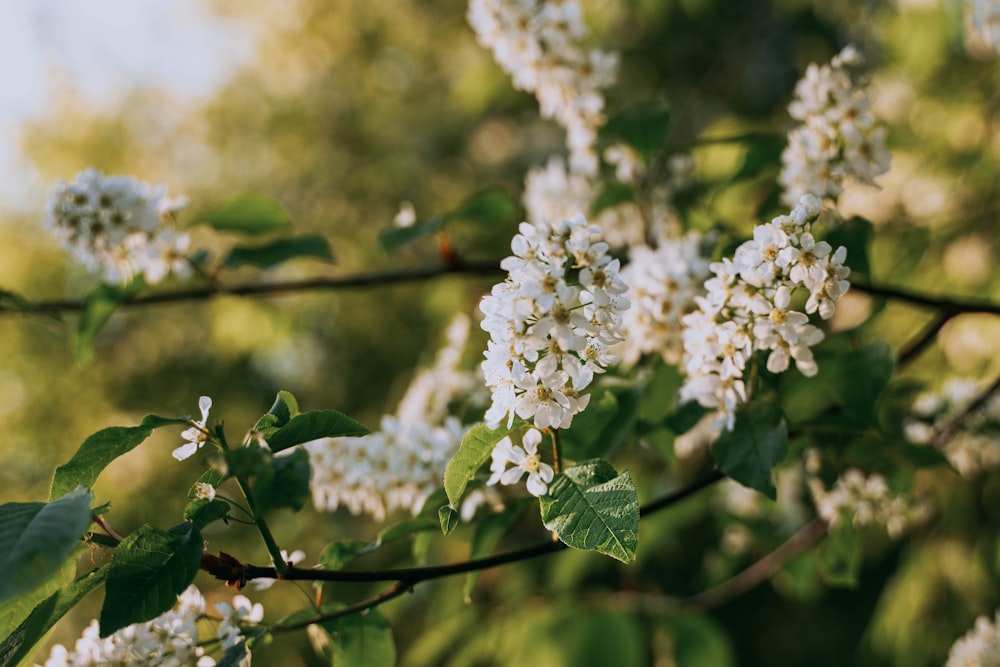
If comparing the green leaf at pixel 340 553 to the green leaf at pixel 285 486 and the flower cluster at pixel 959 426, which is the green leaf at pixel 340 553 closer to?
the green leaf at pixel 285 486

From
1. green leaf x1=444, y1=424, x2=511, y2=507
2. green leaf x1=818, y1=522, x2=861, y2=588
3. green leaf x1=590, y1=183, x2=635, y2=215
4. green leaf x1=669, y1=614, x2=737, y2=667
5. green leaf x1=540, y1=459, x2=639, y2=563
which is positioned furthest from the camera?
green leaf x1=669, y1=614, x2=737, y2=667

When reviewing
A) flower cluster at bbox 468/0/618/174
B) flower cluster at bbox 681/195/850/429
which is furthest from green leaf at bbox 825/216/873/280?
flower cluster at bbox 468/0/618/174

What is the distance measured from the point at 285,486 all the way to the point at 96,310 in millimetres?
1142

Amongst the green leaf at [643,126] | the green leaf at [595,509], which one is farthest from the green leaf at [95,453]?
the green leaf at [643,126]

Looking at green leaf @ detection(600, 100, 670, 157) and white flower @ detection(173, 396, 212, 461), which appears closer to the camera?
white flower @ detection(173, 396, 212, 461)

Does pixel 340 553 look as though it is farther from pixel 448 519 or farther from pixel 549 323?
pixel 549 323

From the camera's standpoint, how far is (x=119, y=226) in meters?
1.77

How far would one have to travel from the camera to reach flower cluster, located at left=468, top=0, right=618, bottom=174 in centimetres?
185

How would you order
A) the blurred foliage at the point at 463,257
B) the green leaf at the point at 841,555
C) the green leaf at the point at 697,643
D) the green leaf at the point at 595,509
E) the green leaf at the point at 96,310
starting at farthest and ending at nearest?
the blurred foliage at the point at 463,257 → the green leaf at the point at 697,643 → the green leaf at the point at 96,310 → the green leaf at the point at 841,555 → the green leaf at the point at 595,509

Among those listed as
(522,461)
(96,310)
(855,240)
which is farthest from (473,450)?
(96,310)

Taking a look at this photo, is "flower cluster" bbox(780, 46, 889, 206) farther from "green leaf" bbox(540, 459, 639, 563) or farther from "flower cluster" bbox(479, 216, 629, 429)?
"green leaf" bbox(540, 459, 639, 563)

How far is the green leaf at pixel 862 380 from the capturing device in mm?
1294

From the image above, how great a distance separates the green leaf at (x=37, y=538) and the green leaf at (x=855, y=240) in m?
1.14

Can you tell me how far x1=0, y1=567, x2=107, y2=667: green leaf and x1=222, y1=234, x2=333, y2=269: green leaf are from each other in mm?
1009
